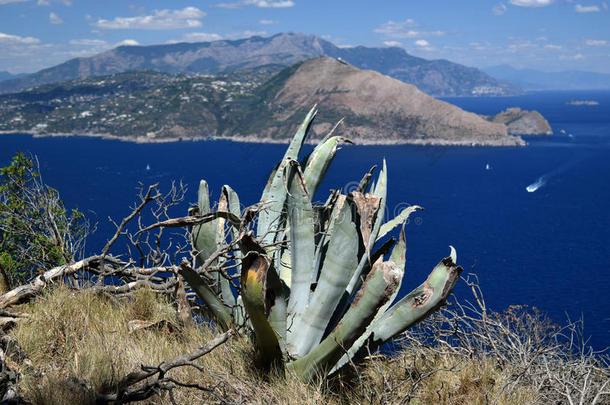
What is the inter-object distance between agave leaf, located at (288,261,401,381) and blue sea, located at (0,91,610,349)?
7.05 meters

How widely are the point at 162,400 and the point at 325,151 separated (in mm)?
1677

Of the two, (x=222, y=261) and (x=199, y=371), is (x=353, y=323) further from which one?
(x=222, y=261)

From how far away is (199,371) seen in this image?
2693mm

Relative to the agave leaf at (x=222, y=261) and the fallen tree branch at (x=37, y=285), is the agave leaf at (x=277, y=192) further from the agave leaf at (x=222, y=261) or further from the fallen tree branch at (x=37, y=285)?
the fallen tree branch at (x=37, y=285)

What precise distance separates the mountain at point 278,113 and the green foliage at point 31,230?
94339 mm

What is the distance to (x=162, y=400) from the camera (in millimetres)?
2393

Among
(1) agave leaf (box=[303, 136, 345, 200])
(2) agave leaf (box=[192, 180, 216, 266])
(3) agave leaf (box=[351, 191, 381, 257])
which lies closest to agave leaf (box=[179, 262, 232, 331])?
(2) agave leaf (box=[192, 180, 216, 266])

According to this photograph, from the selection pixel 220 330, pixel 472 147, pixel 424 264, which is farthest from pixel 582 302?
pixel 472 147

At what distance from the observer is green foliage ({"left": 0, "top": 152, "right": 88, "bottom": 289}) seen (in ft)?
16.1

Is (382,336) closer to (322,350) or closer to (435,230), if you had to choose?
(322,350)

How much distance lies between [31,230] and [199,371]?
366cm

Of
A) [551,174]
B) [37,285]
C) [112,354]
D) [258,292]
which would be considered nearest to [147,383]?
[112,354]

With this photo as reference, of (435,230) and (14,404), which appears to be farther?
(435,230)

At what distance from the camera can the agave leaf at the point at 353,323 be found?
7.48 feet
